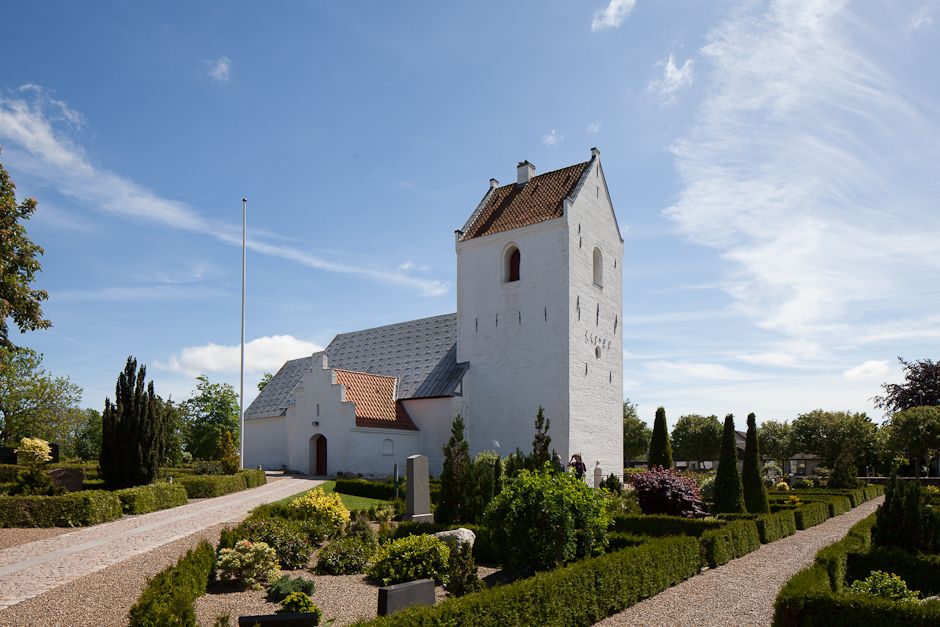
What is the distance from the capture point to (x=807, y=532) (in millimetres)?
16828

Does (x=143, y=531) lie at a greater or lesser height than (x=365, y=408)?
lesser

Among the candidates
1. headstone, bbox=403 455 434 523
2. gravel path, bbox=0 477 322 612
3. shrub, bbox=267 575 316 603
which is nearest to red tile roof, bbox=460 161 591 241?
headstone, bbox=403 455 434 523

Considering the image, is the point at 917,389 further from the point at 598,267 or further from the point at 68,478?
the point at 68,478

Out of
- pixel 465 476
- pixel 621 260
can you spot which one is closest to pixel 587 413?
pixel 621 260

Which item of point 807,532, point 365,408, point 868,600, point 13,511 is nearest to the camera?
point 868,600

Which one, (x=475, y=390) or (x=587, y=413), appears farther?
(x=475, y=390)

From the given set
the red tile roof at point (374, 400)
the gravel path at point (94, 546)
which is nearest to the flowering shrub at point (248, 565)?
the gravel path at point (94, 546)

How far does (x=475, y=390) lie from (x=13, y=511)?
16918mm

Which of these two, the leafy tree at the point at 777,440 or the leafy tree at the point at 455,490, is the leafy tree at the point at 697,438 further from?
the leafy tree at the point at 455,490

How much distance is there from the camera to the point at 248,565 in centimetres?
968

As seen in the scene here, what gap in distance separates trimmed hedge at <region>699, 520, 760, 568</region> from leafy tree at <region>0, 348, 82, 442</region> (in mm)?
40958

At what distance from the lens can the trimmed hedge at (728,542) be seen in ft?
39.5

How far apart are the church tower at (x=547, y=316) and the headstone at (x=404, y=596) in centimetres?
1765

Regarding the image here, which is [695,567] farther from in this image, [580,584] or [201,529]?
[201,529]
